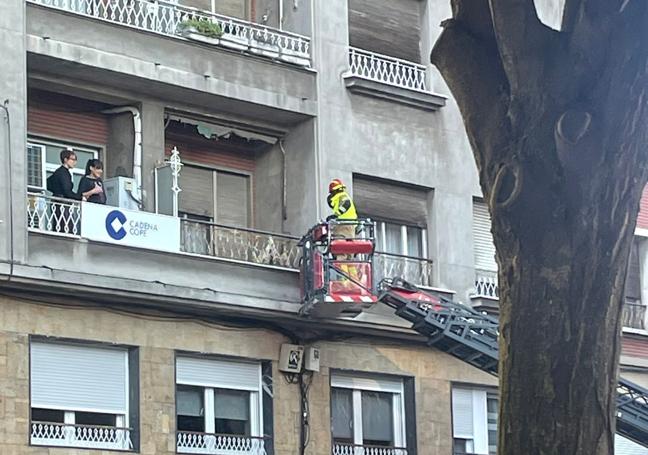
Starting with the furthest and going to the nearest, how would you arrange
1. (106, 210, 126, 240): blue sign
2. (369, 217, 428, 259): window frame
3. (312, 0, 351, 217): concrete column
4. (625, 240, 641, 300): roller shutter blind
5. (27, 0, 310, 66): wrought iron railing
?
(625, 240, 641, 300): roller shutter blind
(369, 217, 428, 259): window frame
(312, 0, 351, 217): concrete column
(27, 0, 310, 66): wrought iron railing
(106, 210, 126, 240): blue sign

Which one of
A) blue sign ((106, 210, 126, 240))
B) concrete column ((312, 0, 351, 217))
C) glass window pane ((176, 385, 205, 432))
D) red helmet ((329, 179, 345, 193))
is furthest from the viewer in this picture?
concrete column ((312, 0, 351, 217))

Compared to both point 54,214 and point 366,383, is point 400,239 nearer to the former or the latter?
point 366,383

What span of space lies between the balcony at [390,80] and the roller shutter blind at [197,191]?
257cm

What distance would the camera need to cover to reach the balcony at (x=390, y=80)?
84.2 ft

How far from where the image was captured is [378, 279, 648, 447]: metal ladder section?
23484mm

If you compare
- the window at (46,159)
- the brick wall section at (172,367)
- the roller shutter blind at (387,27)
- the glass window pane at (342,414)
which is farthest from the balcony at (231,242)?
the roller shutter blind at (387,27)

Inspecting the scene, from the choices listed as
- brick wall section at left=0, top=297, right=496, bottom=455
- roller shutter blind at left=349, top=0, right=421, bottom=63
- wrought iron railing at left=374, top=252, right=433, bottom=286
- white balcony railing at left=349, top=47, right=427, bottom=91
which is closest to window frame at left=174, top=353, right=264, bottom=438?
brick wall section at left=0, top=297, right=496, bottom=455

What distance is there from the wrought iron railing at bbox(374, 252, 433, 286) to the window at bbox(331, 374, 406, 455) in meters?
1.60

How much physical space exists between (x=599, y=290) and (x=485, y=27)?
6.53 feet

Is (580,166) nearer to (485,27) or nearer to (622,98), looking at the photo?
(622,98)

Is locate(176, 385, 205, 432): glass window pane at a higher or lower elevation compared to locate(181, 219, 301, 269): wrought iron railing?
lower

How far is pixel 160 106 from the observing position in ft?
77.7

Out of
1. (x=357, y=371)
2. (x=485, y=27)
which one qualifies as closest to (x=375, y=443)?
(x=357, y=371)

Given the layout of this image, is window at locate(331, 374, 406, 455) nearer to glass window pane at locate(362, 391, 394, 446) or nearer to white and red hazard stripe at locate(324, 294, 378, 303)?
glass window pane at locate(362, 391, 394, 446)
